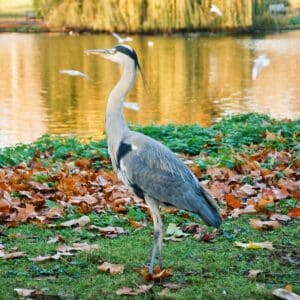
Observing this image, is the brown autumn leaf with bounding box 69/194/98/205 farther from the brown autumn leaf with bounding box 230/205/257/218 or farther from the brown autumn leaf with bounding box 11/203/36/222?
the brown autumn leaf with bounding box 230/205/257/218

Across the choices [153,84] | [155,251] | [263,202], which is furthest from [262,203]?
[153,84]

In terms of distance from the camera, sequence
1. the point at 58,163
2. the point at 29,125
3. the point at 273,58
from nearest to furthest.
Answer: the point at 58,163
the point at 29,125
the point at 273,58

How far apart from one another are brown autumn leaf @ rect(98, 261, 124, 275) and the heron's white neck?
2.66ft

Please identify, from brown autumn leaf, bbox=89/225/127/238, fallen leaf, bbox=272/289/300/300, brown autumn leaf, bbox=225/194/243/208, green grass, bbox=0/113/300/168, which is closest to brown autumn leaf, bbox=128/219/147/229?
brown autumn leaf, bbox=89/225/127/238

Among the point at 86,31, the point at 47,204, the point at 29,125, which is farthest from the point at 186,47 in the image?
the point at 47,204

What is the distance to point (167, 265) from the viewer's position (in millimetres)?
5324

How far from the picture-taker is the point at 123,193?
25.0ft

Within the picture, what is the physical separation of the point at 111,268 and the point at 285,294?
120 centimetres

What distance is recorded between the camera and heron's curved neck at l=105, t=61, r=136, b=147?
5418 mm

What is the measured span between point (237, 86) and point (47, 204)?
16.4 meters

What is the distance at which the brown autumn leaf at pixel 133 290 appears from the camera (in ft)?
15.4

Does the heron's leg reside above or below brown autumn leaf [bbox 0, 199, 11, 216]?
above

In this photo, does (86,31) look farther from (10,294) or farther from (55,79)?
(10,294)

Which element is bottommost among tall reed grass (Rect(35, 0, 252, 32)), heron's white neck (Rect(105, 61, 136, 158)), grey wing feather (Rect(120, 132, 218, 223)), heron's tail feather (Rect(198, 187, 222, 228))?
heron's tail feather (Rect(198, 187, 222, 228))
